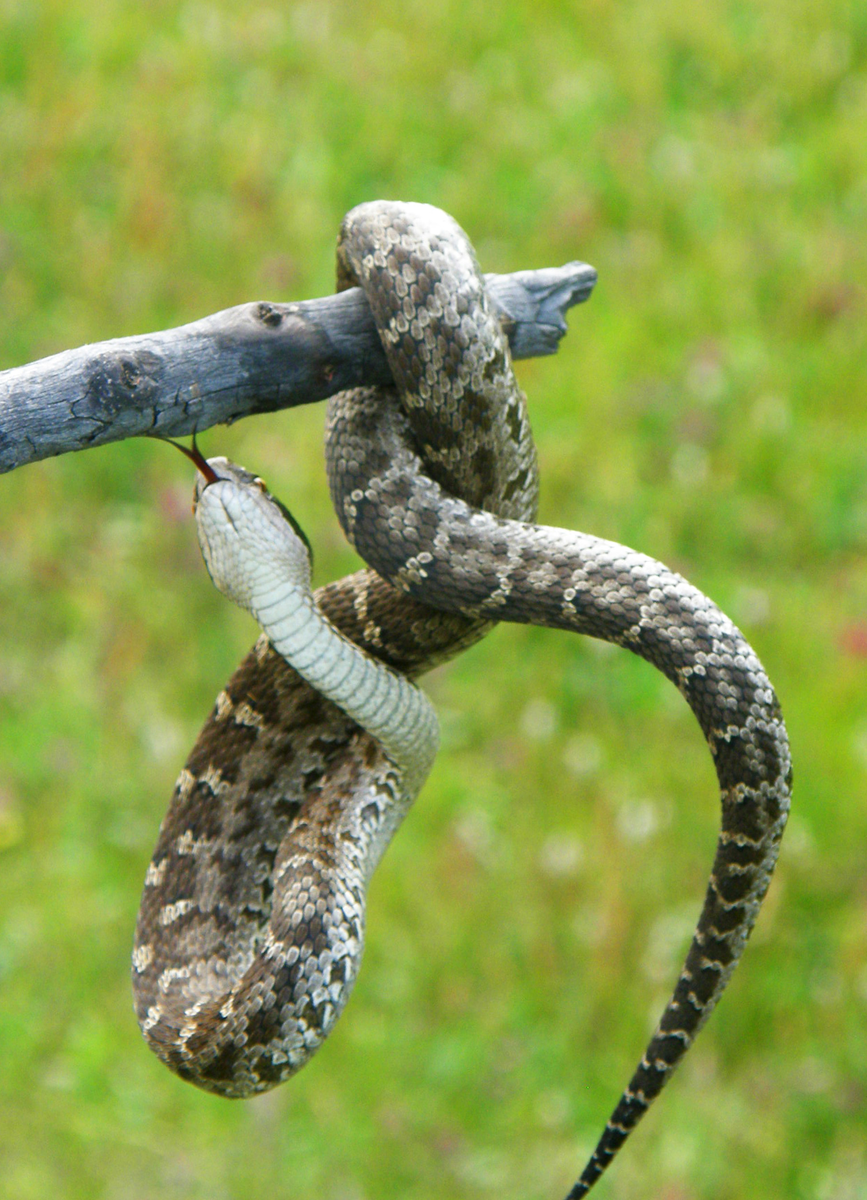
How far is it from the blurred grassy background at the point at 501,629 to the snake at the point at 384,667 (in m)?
3.04

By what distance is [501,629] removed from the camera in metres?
7.78

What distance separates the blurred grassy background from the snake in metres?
3.04

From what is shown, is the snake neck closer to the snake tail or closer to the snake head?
the snake head

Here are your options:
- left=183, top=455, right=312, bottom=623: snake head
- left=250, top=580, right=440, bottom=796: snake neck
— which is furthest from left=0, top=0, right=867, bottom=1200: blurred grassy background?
left=183, top=455, right=312, bottom=623: snake head

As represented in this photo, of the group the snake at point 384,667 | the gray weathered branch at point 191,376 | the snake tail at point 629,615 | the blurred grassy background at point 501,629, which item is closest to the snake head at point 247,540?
the snake at point 384,667

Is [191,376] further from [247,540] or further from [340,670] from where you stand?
[340,670]

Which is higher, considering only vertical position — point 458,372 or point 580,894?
point 580,894

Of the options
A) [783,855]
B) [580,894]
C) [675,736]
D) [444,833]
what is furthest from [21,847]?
[783,855]

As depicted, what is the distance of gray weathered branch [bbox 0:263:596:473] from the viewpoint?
2.65 m

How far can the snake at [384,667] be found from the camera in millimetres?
2979

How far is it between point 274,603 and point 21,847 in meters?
5.21

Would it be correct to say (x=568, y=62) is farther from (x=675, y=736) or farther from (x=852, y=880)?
(x=852, y=880)

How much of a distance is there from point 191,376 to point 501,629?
5.12 metres

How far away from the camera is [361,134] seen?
9.88 m
